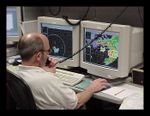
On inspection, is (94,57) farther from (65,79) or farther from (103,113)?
(103,113)

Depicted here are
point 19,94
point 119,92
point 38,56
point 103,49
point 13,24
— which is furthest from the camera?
point 13,24

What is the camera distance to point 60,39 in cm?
208

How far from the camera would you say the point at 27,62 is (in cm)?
167

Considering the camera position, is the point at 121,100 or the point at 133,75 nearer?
the point at 121,100

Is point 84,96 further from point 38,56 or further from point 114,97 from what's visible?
point 38,56

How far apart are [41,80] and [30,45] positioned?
195mm

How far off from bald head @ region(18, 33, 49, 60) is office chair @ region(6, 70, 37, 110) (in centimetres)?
14

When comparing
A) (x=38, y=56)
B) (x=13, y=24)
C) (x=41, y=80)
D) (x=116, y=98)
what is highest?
(x=13, y=24)

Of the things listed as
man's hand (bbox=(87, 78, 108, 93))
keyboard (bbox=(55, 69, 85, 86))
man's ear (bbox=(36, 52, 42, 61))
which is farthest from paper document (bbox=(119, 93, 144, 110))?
man's ear (bbox=(36, 52, 42, 61))

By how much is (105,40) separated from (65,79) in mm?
342

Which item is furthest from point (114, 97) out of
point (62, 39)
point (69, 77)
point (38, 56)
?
point (62, 39)

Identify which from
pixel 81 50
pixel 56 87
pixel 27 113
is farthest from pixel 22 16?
pixel 27 113

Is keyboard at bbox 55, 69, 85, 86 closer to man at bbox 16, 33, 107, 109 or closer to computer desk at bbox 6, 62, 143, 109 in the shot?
computer desk at bbox 6, 62, 143, 109

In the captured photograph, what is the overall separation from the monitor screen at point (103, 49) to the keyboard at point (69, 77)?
128 mm
